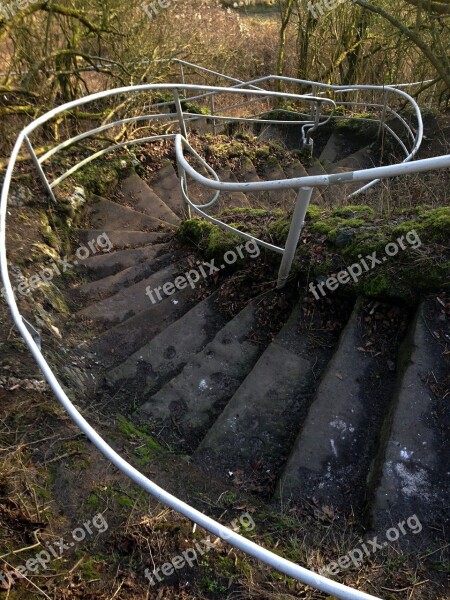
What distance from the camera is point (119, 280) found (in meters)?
4.05

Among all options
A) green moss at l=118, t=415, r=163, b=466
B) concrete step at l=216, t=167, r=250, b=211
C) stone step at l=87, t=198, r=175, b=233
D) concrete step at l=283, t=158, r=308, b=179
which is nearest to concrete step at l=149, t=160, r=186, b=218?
concrete step at l=216, t=167, r=250, b=211

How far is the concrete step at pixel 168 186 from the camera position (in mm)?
5682

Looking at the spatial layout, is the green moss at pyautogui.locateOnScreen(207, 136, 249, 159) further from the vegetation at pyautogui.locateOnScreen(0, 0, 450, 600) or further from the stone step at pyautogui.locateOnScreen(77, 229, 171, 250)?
the stone step at pyautogui.locateOnScreen(77, 229, 171, 250)

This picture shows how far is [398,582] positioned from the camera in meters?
Answer: 1.64

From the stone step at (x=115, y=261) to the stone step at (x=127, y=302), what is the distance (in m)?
0.47

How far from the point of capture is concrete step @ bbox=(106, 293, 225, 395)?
2939 mm

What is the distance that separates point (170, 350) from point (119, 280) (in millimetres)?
1230

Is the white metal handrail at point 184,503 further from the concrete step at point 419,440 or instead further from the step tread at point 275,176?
the step tread at point 275,176

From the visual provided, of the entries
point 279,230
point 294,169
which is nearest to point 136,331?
point 279,230

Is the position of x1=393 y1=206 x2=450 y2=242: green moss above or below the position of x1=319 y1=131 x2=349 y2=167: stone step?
above

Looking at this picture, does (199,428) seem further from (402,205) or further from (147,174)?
(147,174)

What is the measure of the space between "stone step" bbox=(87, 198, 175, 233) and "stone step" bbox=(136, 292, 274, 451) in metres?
2.25

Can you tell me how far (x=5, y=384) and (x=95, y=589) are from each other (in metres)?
1.12

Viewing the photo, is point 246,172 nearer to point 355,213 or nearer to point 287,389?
point 355,213
